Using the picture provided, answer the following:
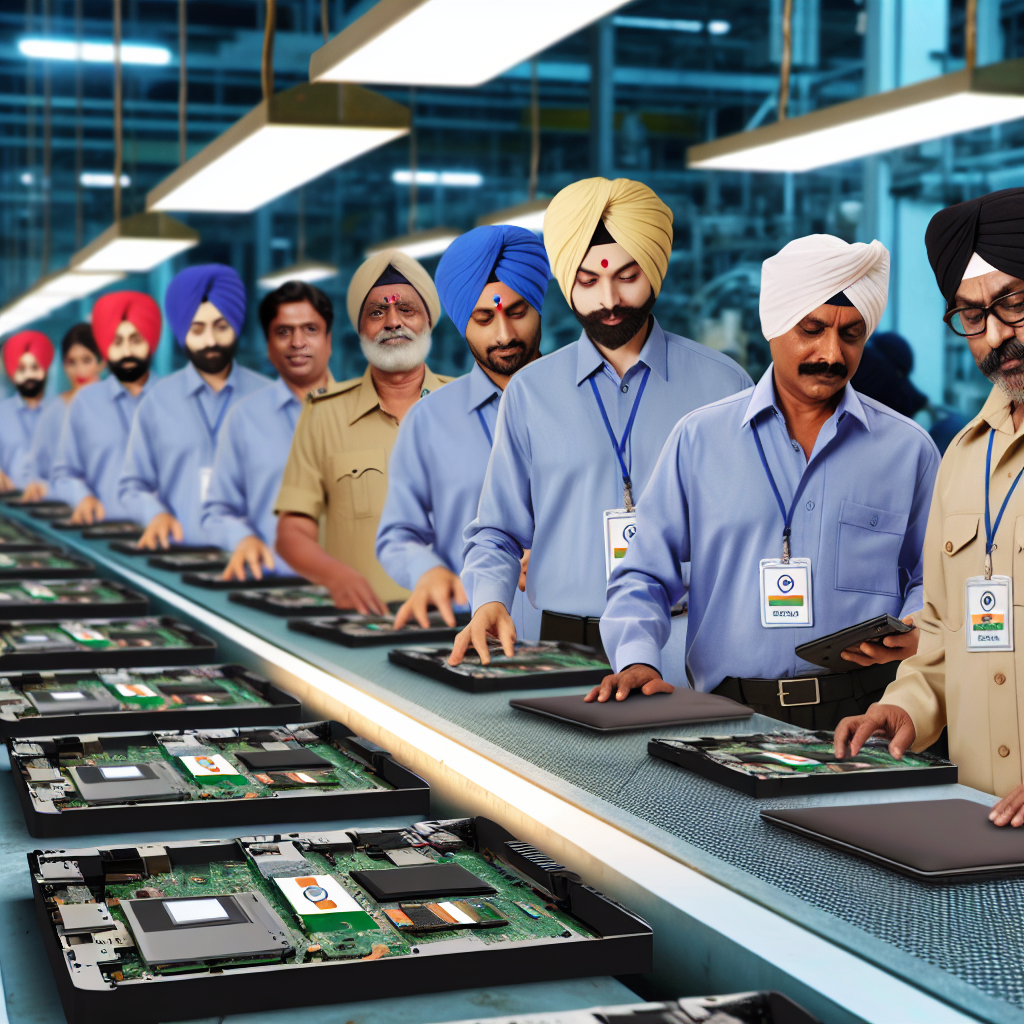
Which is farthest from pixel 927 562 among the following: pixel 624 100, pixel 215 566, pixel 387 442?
pixel 624 100

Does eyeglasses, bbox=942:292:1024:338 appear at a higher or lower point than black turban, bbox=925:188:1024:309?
lower

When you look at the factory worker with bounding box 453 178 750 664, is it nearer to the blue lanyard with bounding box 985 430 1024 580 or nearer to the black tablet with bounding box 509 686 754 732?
the black tablet with bounding box 509 686 754 732

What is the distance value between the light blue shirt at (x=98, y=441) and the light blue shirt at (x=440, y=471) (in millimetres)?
4103

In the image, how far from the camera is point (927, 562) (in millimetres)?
2236

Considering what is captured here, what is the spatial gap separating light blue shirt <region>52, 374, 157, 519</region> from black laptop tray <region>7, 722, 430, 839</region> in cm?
552

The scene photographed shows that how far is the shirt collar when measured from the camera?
2.97 m

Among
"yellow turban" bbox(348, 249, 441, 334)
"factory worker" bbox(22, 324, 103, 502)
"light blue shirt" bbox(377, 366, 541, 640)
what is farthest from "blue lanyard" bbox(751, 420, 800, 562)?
"factory worker" bbox(22, 324, 103, 502)

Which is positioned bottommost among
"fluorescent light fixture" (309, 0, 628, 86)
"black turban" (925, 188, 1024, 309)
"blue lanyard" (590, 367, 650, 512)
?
"blue lanyard" (590, 367, 650, 512)

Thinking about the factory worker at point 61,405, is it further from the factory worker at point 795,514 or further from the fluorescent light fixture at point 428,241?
the factory worker at point 795,514

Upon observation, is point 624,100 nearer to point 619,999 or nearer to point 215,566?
point 215,566

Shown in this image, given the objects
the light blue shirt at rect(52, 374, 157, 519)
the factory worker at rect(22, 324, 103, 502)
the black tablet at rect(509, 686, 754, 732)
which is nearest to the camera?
the black tablet at rect(509, 686, 754, 732)

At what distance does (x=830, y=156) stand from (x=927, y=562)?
7.20ft

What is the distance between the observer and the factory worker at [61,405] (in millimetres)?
8625

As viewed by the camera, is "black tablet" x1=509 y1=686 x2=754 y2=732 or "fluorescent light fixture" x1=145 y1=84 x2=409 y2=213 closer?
"black tablet" x1=509 y1=686 x2=754 y2=732
